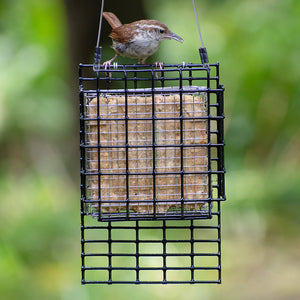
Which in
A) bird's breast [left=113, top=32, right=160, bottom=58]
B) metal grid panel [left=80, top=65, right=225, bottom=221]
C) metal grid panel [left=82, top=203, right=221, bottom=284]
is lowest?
metal grid panel [left=82, top=203, right=221, bottom=284]

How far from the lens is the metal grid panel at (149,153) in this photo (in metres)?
3.03

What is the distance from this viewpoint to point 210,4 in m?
8.80

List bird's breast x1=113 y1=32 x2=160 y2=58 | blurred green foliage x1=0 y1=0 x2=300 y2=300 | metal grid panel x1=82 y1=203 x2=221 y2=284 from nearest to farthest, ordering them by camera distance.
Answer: bird's breast x1=113 y1=32 x2=160 y2=58, metal grid panel x1=82 y1=203 x2=221 y2=284, blurred green foliage x1=0 y1=0 x2=300 y2=300

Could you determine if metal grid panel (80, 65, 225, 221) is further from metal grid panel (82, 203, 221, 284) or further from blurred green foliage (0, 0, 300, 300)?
blurred green foliage (0, 0, 300, 300)

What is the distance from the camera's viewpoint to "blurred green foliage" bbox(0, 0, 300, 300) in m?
6.52

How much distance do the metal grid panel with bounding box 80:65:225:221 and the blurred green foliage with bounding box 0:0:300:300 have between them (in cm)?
304

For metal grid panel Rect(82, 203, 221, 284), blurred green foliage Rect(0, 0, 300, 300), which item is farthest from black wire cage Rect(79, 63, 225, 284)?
blurred green foliage Rect(0, 0, 300, 300)

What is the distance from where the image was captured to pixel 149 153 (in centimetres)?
309
